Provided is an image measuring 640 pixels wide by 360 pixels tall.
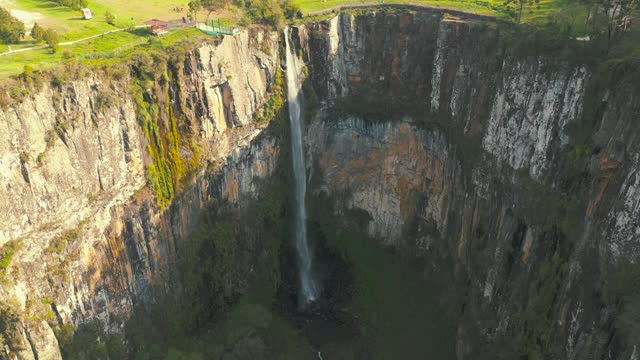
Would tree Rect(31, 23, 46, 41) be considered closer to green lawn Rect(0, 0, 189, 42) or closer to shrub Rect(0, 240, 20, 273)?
green lawn Rect(0, 0, 189, 42)

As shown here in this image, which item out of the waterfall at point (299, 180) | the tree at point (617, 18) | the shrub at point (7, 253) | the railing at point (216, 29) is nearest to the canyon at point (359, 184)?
the shrub at point (7, 253)

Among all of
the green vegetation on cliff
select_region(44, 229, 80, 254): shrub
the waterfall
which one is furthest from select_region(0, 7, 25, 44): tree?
the green vegetation on cliff

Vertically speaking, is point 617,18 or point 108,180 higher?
point 617,18

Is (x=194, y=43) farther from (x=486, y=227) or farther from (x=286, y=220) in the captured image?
(x=486, y=227)

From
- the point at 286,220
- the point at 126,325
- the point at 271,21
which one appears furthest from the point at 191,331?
the point at 271,21

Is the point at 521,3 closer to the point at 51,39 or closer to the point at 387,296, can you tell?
the point at 387,296

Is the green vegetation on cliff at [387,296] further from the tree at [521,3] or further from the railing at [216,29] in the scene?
the tree at [521,3]

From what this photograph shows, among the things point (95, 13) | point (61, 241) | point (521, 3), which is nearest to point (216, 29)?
point (95, 13)
